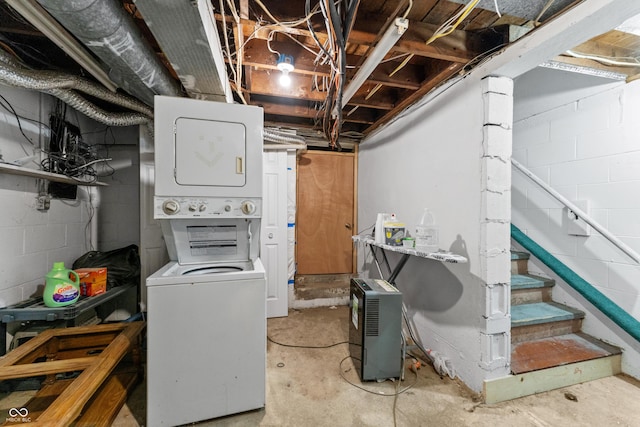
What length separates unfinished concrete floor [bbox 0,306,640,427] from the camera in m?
1.42

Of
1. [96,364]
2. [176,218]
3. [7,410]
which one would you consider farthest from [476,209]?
[7,410]

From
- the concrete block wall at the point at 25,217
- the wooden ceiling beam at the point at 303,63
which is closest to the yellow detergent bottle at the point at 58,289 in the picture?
the concrete block wall at the point at 25,217

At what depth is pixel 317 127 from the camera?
302 centimetres

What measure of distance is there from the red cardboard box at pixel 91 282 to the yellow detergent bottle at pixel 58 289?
0.46 feet

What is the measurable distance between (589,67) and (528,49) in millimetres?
815

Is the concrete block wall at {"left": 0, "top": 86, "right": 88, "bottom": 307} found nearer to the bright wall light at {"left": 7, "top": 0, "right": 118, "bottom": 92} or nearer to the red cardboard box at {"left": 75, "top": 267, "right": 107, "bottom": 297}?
the red cardboard box at {"left": 75, "top": 267, "right": 107, "bottom": 297}

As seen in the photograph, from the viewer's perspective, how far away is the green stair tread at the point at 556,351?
168 centimetres

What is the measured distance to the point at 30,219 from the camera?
1.80 m

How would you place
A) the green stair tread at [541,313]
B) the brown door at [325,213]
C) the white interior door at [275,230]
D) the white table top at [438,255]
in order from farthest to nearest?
the brown door at [325,213], the white interior door at [275,230], the green stair tread at [541,313], the white table top at [438,255]

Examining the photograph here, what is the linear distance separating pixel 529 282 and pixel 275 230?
252cm

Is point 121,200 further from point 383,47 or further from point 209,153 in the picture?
point 383,47

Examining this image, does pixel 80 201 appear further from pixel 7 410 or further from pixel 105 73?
pixel 7 410

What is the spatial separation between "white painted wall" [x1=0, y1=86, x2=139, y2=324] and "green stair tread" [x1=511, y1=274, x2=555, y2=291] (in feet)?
12.5

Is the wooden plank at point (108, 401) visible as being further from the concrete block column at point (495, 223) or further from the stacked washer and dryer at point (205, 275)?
the concrete block column at point (495, 223)
